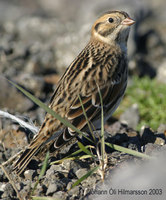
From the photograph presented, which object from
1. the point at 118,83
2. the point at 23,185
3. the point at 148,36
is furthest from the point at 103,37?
the point at 148,36

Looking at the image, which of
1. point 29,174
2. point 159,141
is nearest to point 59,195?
point 29,174

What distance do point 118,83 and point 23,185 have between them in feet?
6.25

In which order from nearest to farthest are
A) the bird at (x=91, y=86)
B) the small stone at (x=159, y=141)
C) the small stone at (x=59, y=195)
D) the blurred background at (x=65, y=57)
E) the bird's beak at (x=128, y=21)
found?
1. the small stone at (x=59, y=195)
2. the bird at (x=91, y=86)
3. the small stone at (x=159, y=141)
4. the bird's beak at (x=128, y=21)
5. the blurred background at (x=65, y=57)

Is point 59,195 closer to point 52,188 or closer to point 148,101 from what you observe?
point 52,188

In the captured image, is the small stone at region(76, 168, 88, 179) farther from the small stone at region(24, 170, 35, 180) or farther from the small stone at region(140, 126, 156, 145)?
the small stone at region(140, 126, 156, 145)

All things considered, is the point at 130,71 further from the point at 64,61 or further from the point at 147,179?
the point at 147,179

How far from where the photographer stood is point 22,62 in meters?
9.58

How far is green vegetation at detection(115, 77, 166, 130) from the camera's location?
7.46m

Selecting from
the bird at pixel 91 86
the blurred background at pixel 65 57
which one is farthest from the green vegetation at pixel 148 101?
the bird at pixel 91 86

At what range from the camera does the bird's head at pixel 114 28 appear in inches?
239

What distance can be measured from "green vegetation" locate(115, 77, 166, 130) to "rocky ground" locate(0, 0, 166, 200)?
22 centimetres

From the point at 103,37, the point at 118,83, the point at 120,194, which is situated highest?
the point at 103,37

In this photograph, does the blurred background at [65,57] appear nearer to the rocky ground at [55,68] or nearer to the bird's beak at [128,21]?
the rocky ground at [55,68]

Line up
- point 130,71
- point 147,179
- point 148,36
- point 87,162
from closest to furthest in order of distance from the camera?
1. point 147,179
2. point 87,162
3. point 130,71
4. point 148,36
